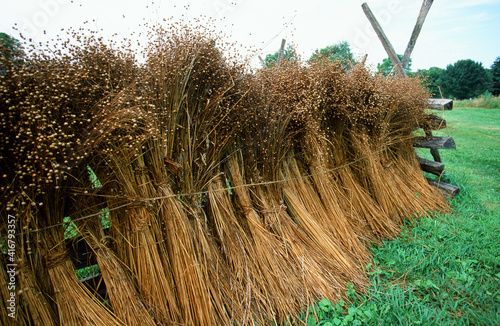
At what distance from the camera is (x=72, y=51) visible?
146cm

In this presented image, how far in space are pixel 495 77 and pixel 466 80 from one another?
3998 mm

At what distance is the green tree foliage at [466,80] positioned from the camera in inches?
1404

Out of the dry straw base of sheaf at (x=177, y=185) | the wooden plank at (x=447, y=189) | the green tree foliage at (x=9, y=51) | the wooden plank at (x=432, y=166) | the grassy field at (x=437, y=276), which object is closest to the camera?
the green tree foliage at (x=9, y=51)

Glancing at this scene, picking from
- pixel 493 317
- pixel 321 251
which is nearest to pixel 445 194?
pixel 493 317

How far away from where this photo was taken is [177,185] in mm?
1840

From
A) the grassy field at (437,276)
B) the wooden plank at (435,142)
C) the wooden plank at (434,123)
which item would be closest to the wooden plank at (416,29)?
the wooden plank at (434,123)

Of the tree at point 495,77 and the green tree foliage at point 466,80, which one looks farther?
the green tree foliage at point 466,80

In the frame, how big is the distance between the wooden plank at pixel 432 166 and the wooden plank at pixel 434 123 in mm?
563

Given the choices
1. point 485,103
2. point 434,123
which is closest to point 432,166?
point 434,123

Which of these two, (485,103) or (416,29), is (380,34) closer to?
(416,29)

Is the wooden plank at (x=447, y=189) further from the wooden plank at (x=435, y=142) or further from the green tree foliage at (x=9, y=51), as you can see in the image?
the green tree foliage at (x=9, y=51)

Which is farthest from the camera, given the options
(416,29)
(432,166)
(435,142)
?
(416,29)

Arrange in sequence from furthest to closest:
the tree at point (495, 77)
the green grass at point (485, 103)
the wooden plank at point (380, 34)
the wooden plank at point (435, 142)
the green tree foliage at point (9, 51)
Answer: the tree at point (495, 77) < the green grass at point (485, 103) < the wooden plank at point (380, 34) < the wooden plank at point (435, 142) < the green tree foliage at point (9, 51)

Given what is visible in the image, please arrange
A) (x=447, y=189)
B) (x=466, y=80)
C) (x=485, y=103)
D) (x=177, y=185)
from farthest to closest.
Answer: (x=466, y=80) < (x=485, y=103) < (x=447, y=189) < (x=177, y=185)
